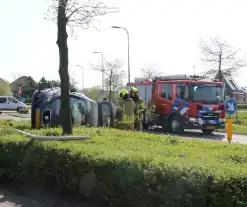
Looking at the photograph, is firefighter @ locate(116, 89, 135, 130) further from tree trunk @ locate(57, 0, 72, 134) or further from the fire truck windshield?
the fire truck windshield

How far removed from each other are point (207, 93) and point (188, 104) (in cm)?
103

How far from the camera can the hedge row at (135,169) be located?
3.80 metres

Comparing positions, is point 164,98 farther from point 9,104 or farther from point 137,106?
point 9,104

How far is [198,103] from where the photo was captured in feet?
62.1

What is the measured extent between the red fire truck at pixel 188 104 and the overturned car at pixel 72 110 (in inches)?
252

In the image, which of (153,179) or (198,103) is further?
(198,103)

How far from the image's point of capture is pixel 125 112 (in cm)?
1076

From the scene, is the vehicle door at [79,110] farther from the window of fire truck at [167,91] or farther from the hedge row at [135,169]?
the window of fire truck at [167,91]

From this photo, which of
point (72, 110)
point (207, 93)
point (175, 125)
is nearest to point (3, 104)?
point (175, 125)

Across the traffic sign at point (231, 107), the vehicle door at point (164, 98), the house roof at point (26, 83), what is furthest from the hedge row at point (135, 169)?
the house roof at point (26, 83)

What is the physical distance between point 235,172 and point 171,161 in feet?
2.56

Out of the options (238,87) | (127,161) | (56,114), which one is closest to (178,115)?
(56,114)

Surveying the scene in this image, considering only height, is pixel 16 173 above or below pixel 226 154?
below

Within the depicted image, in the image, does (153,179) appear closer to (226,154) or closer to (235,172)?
(235,172)
